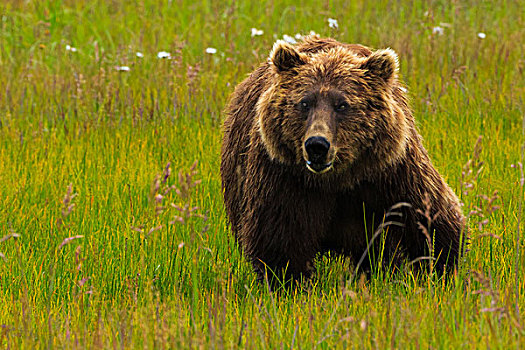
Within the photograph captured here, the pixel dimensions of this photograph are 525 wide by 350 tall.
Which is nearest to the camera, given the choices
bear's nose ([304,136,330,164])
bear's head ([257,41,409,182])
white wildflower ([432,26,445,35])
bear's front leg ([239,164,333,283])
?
bear's nose ([304,136,330,164])

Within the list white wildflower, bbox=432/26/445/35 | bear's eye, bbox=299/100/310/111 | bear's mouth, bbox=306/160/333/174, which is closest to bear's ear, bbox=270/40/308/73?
bear's eye, bbox=299/100/310/111

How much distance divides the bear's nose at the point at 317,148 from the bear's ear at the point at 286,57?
24.5 inches

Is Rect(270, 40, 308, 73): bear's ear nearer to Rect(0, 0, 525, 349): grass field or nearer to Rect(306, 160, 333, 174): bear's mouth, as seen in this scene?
Rect(306, 160, 333, 174): bear's mouth

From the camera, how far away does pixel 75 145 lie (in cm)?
662

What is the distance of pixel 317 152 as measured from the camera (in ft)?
12.5

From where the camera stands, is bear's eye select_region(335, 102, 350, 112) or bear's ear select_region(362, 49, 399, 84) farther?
bear's ear select_region(362, 49, 399, 84)

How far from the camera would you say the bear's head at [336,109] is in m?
3.97

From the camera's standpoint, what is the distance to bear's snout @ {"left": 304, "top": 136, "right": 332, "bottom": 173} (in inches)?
148

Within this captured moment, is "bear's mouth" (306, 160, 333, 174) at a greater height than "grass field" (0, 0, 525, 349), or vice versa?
"bear's mouth" (306, 160, 333, 174)

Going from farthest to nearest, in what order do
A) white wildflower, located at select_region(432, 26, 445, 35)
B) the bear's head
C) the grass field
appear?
white wildflower, located at select_region(432, 26, 445, 35)
the bear's head
the grass field

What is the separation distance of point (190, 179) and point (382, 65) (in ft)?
5.31

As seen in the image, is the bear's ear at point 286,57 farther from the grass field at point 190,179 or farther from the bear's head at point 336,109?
the grass field at point 190,179

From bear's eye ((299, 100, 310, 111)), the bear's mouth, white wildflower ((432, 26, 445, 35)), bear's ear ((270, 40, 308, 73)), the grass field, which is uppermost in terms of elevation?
bear's ear ((270, 40, 308, 73))

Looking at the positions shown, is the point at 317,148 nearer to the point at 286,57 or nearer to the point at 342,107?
the point at 342,107
